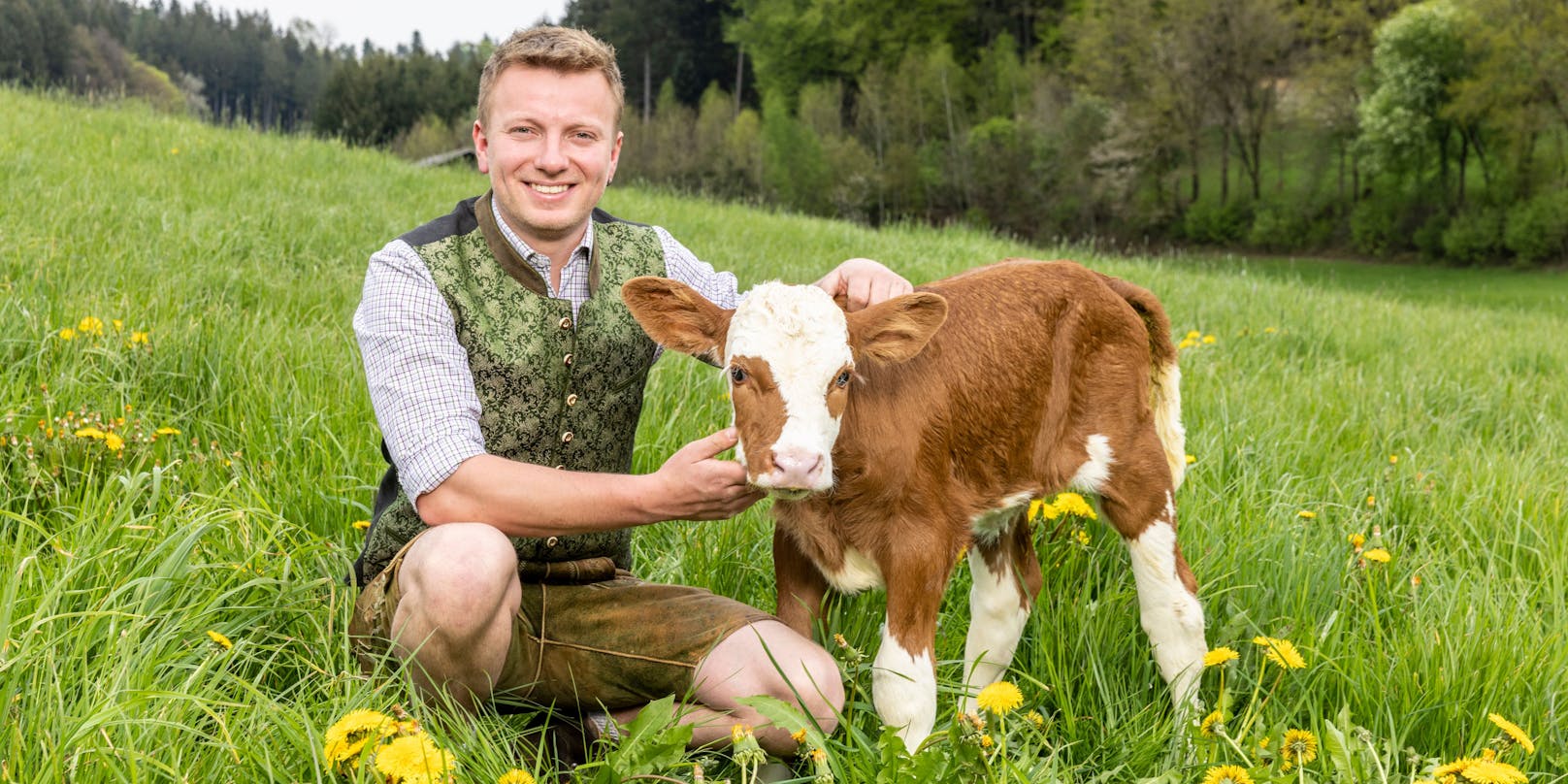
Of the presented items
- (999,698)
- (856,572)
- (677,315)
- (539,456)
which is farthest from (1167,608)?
(539,456)

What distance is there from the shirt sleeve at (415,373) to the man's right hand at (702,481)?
0.52 meters

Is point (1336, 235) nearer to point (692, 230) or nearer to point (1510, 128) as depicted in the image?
point (1510, 128)

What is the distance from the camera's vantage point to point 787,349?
2.41 m

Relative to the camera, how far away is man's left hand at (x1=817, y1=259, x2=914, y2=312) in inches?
124

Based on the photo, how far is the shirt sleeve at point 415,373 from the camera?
273 centimetres

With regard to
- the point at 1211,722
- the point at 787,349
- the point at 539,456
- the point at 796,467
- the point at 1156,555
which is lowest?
the point at 1211,722

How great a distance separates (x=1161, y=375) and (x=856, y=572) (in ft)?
4.79

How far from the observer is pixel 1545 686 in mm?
3010

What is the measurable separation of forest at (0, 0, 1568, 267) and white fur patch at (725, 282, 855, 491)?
27.3 m

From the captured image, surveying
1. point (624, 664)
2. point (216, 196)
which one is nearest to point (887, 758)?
point (624, 664)

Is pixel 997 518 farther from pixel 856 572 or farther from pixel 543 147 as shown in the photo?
pixel 543 147

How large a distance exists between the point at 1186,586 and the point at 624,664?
168 cm

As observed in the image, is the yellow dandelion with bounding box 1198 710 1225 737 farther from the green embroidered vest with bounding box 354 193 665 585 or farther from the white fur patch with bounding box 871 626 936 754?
the green embroidered vest with bounding box 354 193 665 585

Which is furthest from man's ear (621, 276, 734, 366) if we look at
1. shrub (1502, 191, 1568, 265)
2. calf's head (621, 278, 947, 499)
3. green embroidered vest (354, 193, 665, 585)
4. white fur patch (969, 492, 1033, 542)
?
shrub (1502, 191, 1568, 265)
